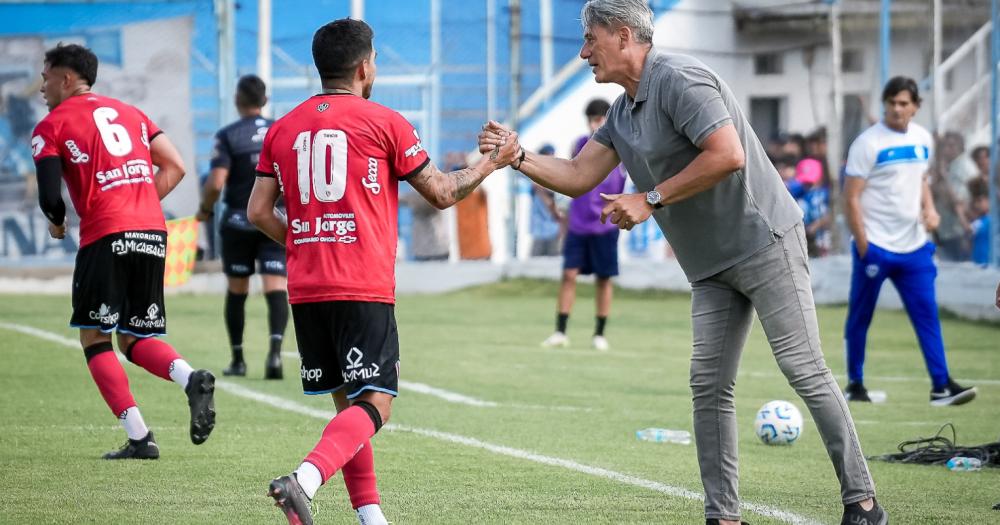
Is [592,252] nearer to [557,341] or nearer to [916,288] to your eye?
[557,341]

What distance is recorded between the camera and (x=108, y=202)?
7.60 m

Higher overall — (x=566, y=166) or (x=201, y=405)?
(x=566, y=166)

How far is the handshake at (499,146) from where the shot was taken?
19.3ft

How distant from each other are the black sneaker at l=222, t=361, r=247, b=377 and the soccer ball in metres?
4.61

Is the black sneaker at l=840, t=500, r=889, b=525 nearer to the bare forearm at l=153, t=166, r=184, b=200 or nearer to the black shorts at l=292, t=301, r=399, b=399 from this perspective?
the black shorts at l=292, t=301, r=399, b=399

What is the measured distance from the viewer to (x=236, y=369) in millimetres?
11562

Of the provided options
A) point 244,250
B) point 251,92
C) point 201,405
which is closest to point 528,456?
point 201,405

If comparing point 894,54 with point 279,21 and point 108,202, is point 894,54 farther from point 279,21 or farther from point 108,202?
point 108,202

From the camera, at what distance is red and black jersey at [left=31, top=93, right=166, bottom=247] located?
7.52 metres

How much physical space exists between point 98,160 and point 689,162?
3409 mm

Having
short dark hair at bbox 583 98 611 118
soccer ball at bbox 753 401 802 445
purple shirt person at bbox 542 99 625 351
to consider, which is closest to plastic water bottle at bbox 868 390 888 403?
soccer ball at bbox 753 401 802 445

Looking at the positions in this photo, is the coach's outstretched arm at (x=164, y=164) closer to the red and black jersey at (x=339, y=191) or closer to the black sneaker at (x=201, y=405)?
the black sneaker at (x=201, y=405)

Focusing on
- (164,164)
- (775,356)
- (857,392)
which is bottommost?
(857,392)

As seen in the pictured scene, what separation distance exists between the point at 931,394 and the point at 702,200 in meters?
5.54
